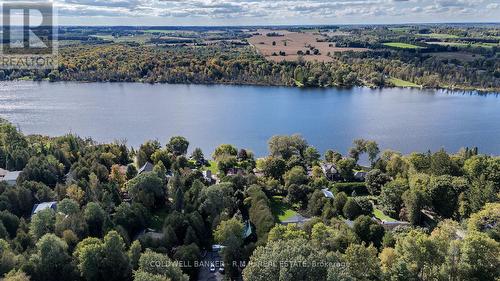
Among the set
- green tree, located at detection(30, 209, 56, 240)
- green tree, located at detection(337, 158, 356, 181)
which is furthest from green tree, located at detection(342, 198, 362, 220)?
green tree, located at detection(30, 209, 56, 240)

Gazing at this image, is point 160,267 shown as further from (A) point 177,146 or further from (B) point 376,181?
(A) point 177,146

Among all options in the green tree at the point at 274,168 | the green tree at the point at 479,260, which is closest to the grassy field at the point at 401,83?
the green tree at the point at 274,168

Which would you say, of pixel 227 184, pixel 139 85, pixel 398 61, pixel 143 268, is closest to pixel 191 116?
pixel 139 85

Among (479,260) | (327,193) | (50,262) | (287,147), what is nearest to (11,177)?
(50,262)

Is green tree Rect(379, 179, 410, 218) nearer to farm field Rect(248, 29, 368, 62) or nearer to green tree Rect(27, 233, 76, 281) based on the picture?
green tree Rect(27, 233, 76, 281)

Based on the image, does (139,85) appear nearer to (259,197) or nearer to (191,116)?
(191,116)

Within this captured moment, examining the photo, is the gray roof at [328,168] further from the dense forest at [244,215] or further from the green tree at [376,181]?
the green tree at [376,181]

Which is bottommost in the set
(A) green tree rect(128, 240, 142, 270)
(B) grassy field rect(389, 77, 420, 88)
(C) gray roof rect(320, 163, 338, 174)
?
(A) green tree rect(128, 240, 142, 270)
